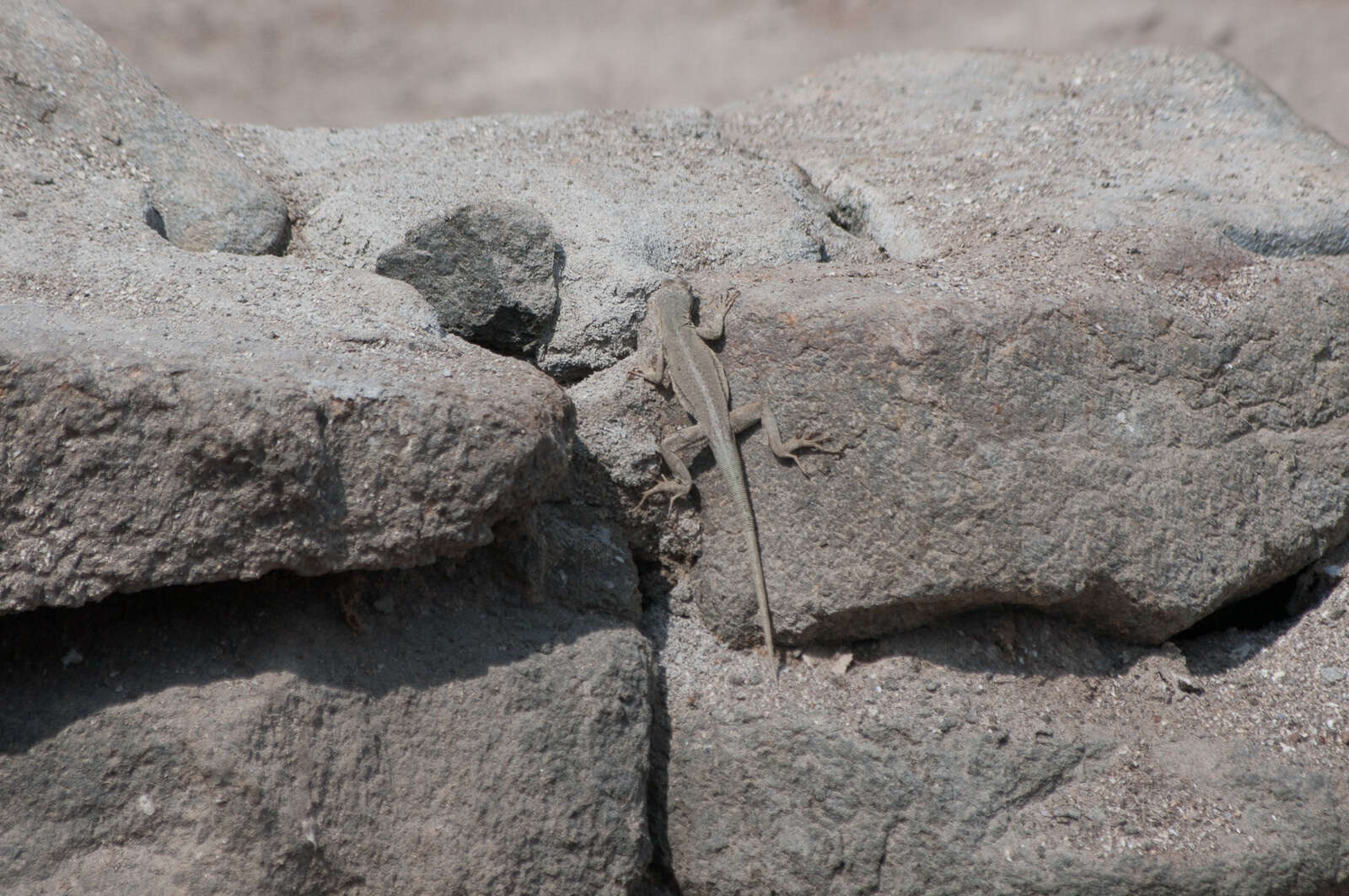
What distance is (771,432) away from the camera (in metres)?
3.62

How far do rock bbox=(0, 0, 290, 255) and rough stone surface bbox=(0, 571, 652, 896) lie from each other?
152 cm

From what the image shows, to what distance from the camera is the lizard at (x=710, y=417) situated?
3.58 meters

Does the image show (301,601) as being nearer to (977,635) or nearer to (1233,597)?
(977,635)

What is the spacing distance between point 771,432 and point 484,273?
1.20 metres

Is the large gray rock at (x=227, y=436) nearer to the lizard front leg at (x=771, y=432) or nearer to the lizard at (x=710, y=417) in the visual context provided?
the lizard at (x=710, y=417)

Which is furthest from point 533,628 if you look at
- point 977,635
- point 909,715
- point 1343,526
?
point 1343,526

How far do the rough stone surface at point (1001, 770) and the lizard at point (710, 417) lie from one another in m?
0.28

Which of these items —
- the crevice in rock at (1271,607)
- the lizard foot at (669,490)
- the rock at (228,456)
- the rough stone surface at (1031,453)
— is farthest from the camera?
the crevice in rock at (1271,607)

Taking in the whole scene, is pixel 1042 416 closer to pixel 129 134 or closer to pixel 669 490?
pixel 669 490

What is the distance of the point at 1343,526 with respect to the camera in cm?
382

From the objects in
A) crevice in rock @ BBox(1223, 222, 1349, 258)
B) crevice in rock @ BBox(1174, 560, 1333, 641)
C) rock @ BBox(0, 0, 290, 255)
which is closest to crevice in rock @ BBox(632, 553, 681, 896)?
crevice in rock @ BBox(1174, 560, 1333, 641)

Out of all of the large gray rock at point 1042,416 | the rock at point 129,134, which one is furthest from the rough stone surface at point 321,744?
the rock at point 129,134

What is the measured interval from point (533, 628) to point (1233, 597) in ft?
7.51

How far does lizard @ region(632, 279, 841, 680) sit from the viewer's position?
3.58m
